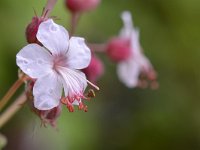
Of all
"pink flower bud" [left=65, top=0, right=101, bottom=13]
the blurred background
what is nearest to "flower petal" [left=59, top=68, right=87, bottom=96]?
"pink flower bud" [left=65, top=0, right=101, bottom=13]

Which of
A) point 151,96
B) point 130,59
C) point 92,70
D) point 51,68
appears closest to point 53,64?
point 51,68

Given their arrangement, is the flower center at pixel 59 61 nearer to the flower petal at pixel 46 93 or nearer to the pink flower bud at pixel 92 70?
the flower petal at pixel 46 93

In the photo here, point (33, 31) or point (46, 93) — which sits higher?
point (33, 31)

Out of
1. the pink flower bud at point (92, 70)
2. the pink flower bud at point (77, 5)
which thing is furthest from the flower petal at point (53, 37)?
the pink flower bud at point (77, 5)

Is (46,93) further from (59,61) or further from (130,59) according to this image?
(130,59)

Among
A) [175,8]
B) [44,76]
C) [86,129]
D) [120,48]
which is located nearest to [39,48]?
[44,76]

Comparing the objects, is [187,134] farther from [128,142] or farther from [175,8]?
[175,8]
